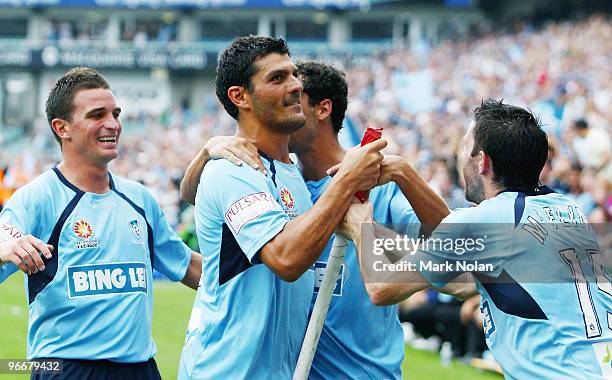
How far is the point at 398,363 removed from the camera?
4.56m

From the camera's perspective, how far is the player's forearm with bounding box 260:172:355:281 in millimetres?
3619

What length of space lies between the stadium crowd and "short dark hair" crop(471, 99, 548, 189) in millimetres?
4548

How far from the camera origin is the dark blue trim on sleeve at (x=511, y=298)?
3.60 meters

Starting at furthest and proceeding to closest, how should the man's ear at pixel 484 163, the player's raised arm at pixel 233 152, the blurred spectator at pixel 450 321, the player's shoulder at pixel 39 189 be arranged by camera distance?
the blurred spectator at pixel 450 321, the player's shoulder at pixel 39 189, the player's raised arm at pixel 233 152, the man's ear at pixel 484 163

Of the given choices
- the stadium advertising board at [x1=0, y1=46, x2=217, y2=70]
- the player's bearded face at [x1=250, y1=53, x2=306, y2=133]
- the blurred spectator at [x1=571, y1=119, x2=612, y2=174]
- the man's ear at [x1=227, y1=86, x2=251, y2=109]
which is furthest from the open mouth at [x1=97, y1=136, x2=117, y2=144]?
the stadium advertising board at [x1=0, y1=46, x2=217, y2=70]

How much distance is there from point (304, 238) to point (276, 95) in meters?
0.81

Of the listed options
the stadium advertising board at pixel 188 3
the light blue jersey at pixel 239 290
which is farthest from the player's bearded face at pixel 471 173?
the stadium advertising board at pixel 188 3

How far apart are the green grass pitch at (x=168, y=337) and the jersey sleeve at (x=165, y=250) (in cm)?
442

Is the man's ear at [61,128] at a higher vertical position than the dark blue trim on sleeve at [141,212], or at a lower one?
higher

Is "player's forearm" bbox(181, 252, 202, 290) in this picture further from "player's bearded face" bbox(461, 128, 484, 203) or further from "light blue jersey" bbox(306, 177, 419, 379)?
"player's bearded face" bbox(461, 128, 484, 203)

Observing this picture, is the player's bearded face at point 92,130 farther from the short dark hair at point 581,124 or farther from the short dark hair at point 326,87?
the short dark hair at point 581,124

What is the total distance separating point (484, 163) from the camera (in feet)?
12.6

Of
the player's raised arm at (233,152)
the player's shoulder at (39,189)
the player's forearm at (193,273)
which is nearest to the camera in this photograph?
the player's raised arm at (233,152)

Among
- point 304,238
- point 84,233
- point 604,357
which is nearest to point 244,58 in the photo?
point 304,238
